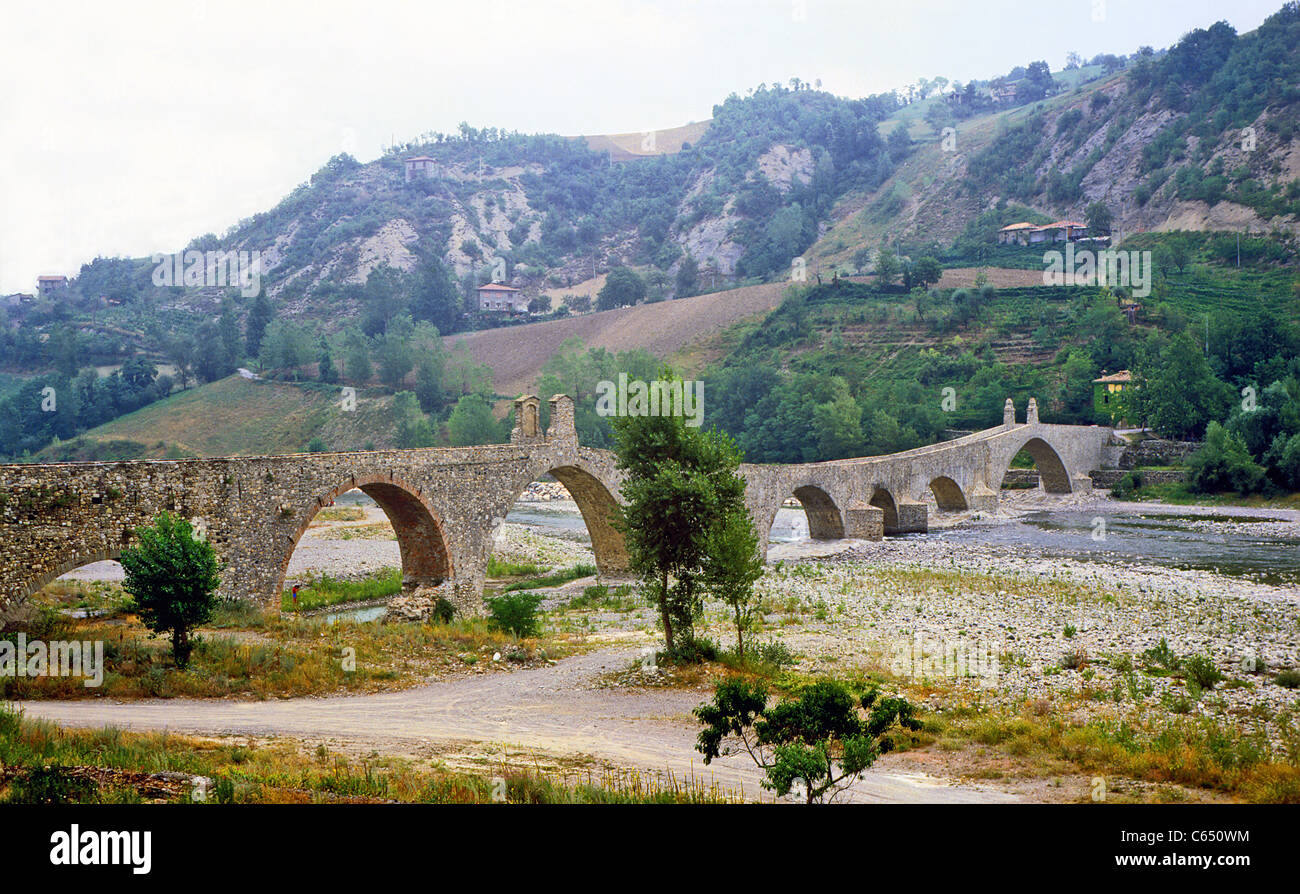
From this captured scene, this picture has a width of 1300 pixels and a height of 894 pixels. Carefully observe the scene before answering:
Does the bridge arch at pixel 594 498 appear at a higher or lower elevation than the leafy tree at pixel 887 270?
lower

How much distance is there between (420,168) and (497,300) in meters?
66.3

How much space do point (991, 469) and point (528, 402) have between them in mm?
33709

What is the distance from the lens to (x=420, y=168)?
178 metres

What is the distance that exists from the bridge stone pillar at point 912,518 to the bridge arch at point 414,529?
84.0ft

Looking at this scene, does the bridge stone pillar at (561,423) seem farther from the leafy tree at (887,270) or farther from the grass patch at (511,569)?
the leafy tree at (887,270)

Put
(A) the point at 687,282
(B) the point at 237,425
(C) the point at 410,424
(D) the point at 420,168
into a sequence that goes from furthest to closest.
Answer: (D) the point at 420,168, (A) the point at 687,282, (B) the point at 237,425, (C) the point at 410,424

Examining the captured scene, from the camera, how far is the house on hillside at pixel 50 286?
127 m

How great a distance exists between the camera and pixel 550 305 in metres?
133

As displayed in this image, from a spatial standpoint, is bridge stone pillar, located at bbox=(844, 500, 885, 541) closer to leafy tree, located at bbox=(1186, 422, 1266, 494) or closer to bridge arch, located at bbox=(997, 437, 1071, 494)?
bridge arch, located at bbox=(997, 437, 1071, 494)

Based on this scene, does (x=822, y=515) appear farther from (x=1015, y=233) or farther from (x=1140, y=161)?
(x=1140, y=161)

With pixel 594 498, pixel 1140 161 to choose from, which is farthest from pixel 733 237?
pixel 594 498

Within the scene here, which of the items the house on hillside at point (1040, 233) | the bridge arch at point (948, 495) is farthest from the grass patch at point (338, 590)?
the house on hillside at point (1040, 233)

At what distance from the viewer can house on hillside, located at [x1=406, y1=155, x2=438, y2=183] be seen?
573 feet
